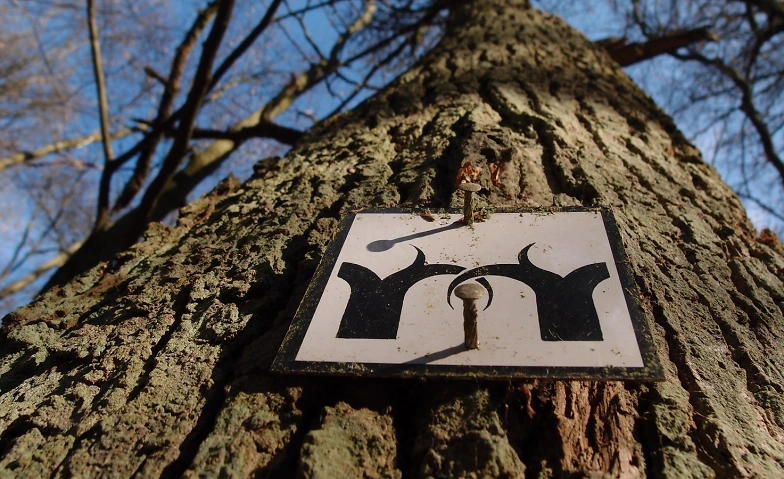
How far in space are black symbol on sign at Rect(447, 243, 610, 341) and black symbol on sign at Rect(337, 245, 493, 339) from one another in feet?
0.21

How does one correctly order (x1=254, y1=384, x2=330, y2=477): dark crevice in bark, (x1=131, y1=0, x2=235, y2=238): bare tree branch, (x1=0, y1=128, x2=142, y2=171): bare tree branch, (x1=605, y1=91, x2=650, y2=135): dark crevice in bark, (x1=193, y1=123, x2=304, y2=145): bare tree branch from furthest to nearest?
1. (x1=0, y1=128, x2=142, y2=171): bare tree branch
2. (x1=193, y1=123, x2=304, y2=145): bare tree branch
3. (x1=131, y1=0, x2=235, y2=238): bare tree branch
4. (x1=605, y1=91, x2=650, y2=135): dark crevice in bark
5. (x1=254, y1=384, x2=330, y2=477): dark crevice in bark

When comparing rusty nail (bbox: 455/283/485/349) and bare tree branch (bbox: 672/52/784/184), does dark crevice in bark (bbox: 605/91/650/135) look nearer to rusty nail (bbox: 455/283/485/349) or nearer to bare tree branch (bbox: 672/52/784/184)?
rusty nail (bbox: 455/283/485/349)

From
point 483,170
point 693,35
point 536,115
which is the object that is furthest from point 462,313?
point 693,35

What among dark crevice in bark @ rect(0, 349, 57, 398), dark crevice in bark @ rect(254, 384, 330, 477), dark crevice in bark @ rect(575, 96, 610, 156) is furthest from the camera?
dark crevice in bark @ rect(575, 96, 610, 156)

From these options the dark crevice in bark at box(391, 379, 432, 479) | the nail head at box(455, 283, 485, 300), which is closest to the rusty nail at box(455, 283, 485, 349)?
the nail head at box(455, 283, 485, 300)

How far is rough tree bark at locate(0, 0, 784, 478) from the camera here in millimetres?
759

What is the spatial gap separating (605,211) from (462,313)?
1.52 feet

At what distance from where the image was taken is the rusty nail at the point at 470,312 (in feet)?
2.72

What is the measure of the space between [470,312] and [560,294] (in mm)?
201

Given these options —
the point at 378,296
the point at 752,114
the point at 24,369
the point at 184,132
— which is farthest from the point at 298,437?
the point at 752,114

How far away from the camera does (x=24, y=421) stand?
87cm

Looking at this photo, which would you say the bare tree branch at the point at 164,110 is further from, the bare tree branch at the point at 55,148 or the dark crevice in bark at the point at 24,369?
the dark crevice in bark at the point at 24,369

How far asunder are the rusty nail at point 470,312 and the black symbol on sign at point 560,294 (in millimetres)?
110

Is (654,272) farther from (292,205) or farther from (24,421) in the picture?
(24,421)
